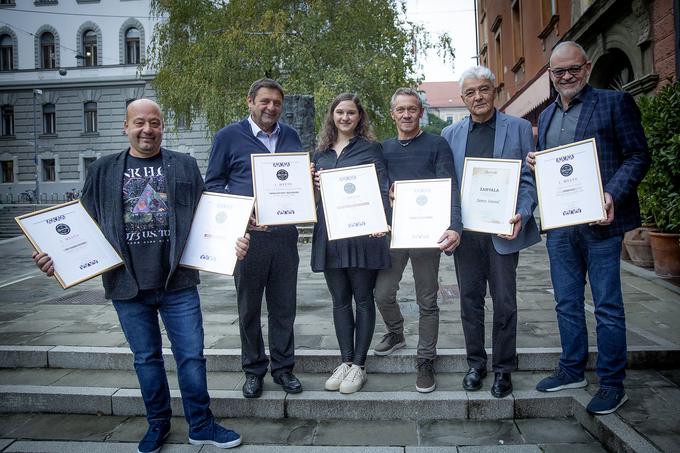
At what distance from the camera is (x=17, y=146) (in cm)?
3022

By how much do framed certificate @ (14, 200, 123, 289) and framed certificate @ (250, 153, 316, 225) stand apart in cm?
98

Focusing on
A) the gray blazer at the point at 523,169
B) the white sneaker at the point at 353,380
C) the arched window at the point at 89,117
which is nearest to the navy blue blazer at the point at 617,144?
the gray blazer at the point at 523,169

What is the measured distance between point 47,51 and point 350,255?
3362cm

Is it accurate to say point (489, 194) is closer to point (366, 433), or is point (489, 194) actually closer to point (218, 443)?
point (366, 433)

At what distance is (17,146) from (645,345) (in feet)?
115

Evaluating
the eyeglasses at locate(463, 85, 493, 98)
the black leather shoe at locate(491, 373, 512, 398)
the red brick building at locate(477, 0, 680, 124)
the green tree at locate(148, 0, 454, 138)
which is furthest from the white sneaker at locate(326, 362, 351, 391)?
the green tree at locate(148, 0, 454, 138)

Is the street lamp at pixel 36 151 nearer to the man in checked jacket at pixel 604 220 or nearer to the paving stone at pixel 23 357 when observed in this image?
the paving stone at pixel 23 357

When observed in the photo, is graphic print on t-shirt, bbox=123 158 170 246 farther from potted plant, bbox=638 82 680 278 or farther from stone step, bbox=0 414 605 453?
potted plant, bbox=638 82 680 278

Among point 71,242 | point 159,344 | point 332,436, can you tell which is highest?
point 71,242

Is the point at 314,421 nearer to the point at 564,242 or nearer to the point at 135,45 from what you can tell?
the point at 564,242

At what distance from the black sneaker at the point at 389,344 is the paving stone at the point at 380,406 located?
0.50 metres

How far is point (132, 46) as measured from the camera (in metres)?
29.1

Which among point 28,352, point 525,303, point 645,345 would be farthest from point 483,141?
point 28,352

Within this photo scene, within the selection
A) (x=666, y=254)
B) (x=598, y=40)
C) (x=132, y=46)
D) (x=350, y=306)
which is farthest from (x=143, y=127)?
(x=132, y=46)
